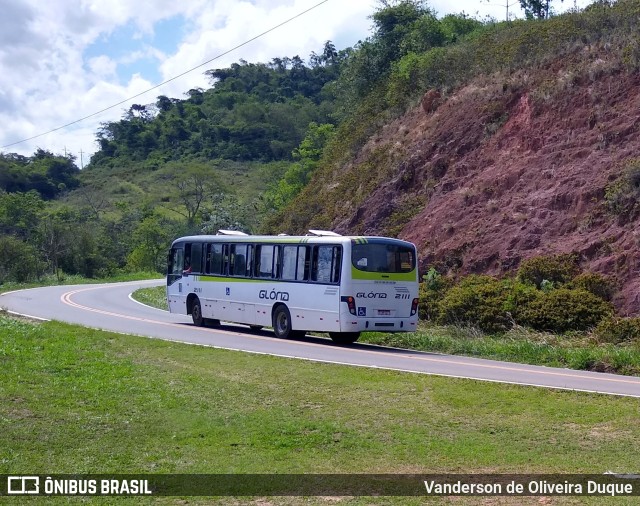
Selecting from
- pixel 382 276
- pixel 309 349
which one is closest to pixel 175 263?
pixel 382 276

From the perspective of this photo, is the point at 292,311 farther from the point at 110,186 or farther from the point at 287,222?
the point at 110,186

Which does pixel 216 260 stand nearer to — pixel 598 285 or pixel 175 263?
pixel 175 263

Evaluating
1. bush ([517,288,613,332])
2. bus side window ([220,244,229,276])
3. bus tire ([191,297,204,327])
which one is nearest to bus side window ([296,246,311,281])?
bus side window ([220,244,229,276])

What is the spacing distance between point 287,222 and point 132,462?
1341 inches

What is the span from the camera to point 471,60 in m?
39.0

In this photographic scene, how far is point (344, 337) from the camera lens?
75.0ft

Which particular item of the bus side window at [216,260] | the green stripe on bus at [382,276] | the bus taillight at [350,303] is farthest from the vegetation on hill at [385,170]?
the bus side window at [216,260]

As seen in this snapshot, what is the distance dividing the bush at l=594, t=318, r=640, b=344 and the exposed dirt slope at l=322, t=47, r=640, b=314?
1681 mm

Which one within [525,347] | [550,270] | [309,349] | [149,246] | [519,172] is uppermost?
[519,172]

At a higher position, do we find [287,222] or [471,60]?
[471,60]

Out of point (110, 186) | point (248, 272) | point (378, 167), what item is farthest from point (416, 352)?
point (110, 186)

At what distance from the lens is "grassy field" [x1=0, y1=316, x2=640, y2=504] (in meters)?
9.05

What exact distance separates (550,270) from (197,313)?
34.3 feet

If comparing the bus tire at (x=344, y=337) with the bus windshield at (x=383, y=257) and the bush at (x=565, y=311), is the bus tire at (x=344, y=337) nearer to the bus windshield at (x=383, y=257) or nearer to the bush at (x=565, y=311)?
the bus windshield at (x=383, y=257)
